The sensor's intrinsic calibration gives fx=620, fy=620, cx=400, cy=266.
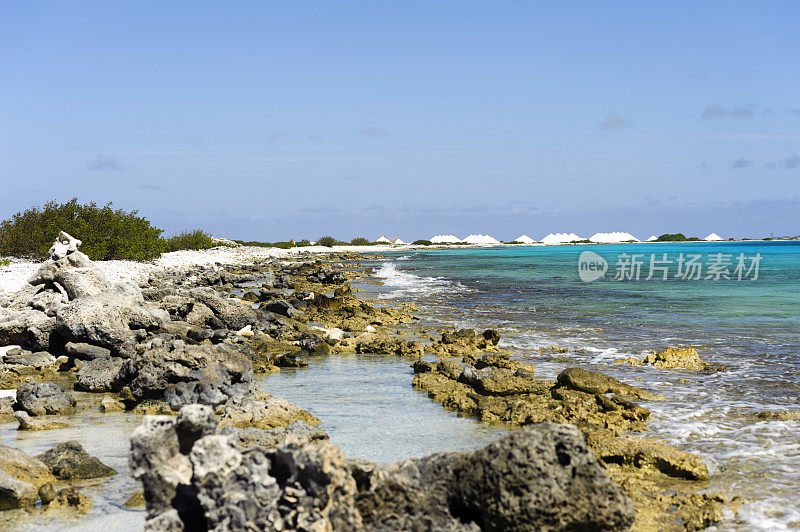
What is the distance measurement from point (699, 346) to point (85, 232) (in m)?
36.5

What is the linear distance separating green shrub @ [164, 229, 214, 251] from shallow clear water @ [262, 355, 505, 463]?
182 ft

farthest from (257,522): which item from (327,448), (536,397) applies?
(536,397)

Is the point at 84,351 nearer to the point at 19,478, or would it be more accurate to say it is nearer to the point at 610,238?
the point at 19,478

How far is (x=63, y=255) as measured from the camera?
674 inches

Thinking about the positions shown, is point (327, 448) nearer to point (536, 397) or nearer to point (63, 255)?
point (536, 397)

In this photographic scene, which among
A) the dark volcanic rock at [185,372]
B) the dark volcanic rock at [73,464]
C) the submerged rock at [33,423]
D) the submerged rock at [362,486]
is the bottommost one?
the submerged rock at [33,423]

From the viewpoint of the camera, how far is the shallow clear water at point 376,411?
279 inches

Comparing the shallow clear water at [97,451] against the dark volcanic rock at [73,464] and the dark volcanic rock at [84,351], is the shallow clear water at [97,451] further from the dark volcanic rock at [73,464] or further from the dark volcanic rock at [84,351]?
the dark volcanic rock at [84,351]

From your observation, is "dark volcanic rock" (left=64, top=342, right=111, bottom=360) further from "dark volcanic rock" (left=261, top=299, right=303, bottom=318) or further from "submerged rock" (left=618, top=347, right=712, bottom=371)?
"submerged rock" (left=618, top=347, right=712, bottom=371)

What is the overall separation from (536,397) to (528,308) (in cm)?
1380

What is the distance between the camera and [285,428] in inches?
269

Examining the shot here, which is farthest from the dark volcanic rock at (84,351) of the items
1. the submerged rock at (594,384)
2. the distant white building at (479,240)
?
the distant white building at (479,240)

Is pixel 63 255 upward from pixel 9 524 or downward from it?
upward

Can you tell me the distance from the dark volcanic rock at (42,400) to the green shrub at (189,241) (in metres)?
56.6
